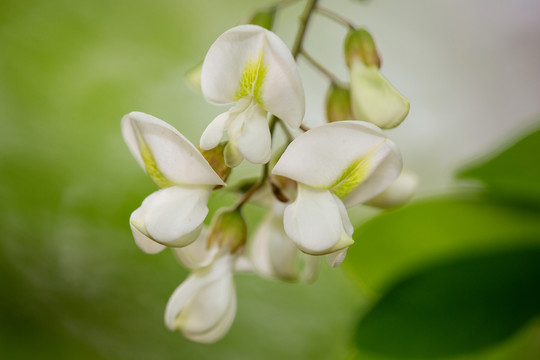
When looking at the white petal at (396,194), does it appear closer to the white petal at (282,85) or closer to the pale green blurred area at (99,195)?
the white petal at (282,85)

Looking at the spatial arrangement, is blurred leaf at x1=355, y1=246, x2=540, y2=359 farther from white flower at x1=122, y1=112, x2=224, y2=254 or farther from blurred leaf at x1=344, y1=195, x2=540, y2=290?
white flower at x1=122, y1=112, x2=224, y2=254

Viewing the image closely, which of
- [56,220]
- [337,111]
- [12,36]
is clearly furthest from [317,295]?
[337,111]

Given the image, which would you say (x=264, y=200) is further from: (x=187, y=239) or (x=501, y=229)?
(x=501, y=229)

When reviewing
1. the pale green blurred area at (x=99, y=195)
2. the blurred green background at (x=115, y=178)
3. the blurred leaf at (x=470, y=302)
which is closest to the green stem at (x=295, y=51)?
the blurred leaf at (x=470, y=302)

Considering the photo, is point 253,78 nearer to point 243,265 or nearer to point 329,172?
point 329,172

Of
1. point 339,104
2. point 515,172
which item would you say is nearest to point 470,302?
point 515,172

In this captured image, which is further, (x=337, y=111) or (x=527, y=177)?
(x=527, y=177)

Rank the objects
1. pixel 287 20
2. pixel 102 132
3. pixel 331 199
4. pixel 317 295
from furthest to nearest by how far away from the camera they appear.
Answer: pixel 317 295, pixel 287 20, pixel 102 132, pixel 331 199
